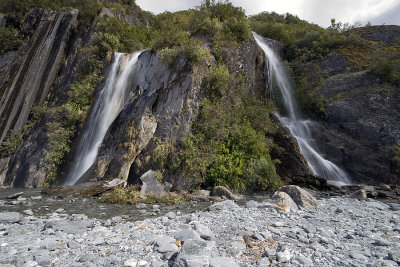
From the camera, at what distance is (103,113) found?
1470cm

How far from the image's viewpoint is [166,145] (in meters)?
10.8

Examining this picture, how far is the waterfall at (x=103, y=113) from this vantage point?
507 inches

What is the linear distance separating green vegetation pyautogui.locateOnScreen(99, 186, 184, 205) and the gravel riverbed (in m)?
1.97

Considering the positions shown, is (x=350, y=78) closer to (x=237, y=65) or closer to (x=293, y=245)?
(x=237, y=65)

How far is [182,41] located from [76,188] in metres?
9.57

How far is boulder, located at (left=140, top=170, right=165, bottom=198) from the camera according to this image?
9.16 metres

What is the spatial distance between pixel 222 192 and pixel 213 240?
539cm

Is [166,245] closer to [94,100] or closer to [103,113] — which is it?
[103,113]

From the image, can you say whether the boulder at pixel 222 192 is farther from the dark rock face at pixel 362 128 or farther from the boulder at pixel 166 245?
the dark rock face at pixel 362 128

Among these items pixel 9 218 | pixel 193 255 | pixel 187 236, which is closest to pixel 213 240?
pixel 187 236

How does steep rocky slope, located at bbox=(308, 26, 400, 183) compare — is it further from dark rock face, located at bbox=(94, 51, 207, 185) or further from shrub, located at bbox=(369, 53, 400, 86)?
dark rock face, located at bbox=(94, 51, 207, 185)

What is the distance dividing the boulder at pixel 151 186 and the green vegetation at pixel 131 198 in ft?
0.71

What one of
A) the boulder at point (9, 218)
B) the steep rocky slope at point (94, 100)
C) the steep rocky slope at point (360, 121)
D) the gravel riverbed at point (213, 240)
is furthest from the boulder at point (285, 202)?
the steep rocky slope at point (360, 121)

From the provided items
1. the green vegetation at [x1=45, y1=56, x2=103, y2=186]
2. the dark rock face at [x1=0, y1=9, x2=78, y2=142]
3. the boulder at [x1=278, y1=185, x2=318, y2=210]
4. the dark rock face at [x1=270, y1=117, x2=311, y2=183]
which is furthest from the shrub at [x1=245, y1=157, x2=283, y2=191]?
the dark rock face at [x1=0, y1=9, x2=78, y2=142]
